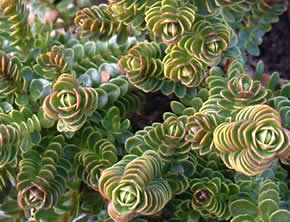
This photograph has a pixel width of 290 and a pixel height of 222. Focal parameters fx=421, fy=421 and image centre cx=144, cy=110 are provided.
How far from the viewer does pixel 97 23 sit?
1.29 m

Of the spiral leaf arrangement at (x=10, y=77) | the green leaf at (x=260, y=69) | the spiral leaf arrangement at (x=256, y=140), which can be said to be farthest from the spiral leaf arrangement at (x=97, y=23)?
the spiral leaf arrangement at (x=256, y=140)

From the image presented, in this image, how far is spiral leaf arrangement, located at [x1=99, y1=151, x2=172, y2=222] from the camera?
0.86m

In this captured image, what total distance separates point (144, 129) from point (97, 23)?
37cm

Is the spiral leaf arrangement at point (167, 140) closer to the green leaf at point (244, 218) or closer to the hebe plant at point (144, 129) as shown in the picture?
the hebe plant at point (144, 129)

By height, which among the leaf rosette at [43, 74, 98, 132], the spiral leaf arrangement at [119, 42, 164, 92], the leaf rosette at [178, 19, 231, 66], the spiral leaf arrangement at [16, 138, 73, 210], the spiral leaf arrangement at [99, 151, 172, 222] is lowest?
the spiral leaf arrangement at [16, 138, 73, 210]

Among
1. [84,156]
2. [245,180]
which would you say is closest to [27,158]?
[84,156]

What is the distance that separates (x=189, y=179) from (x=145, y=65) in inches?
13.5

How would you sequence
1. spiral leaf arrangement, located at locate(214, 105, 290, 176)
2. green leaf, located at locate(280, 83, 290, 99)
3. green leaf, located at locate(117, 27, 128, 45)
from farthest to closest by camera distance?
green leaf, located at locate(117, 27, 128, 45) < green leaf, located at locate(280, 83, 290, 99) < spiral leaf arrangement, located at locate(214, 105, 290, 176)

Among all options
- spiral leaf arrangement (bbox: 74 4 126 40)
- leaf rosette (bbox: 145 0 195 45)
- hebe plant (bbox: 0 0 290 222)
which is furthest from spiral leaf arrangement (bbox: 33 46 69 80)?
leaf rosette (bbox: 145 0 195 45)

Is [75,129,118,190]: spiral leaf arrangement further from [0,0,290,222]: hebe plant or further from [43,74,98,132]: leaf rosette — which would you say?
[43,74,98,132]: leaf rosette

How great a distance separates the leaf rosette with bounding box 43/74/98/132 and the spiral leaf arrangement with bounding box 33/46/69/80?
0.48ft

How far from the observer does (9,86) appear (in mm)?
1160

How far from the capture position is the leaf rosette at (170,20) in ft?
3.38

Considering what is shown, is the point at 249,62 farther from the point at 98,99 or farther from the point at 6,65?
the point at 6,65
